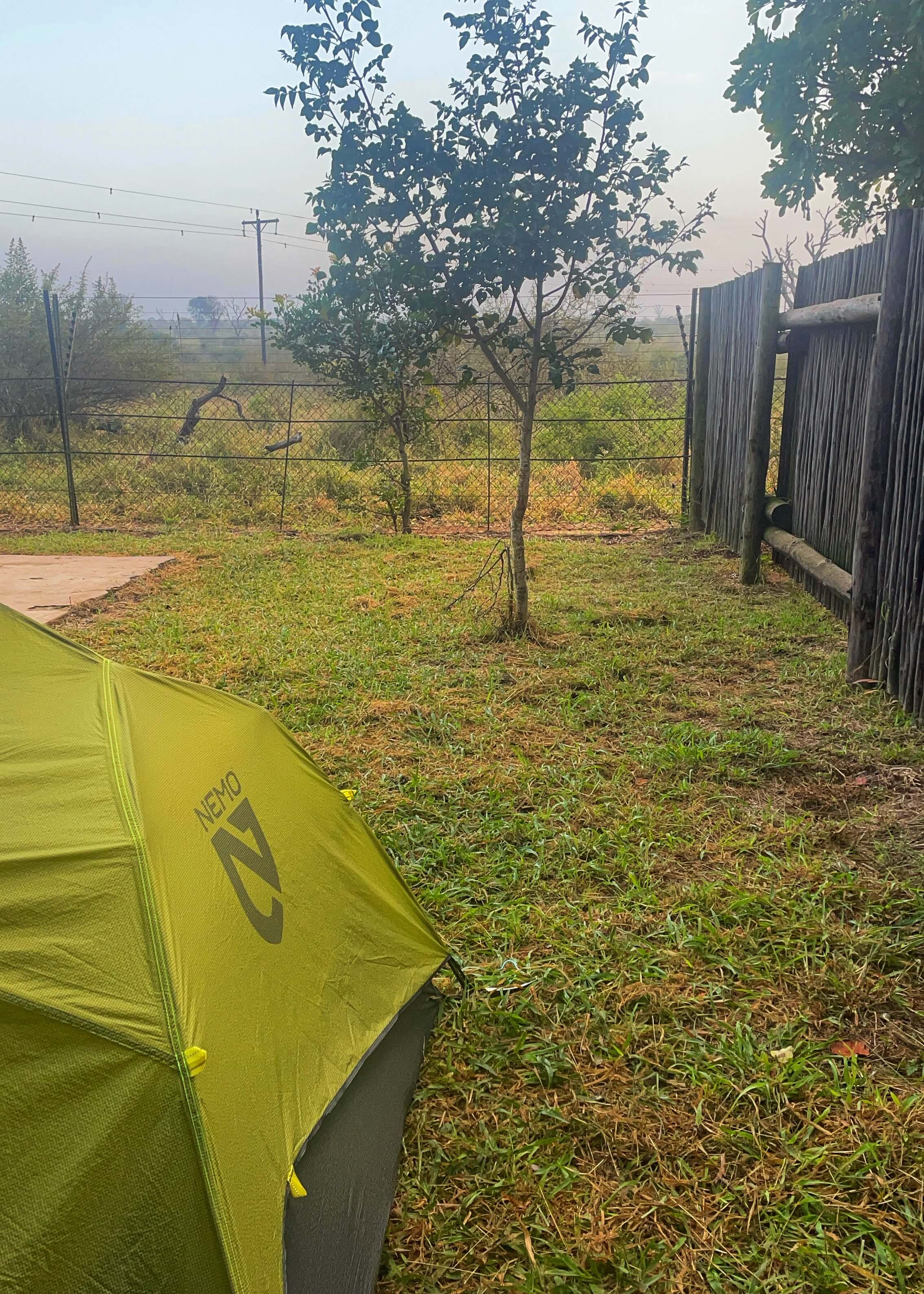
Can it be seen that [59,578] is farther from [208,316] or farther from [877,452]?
[208,316]

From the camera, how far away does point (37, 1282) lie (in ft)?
3.87

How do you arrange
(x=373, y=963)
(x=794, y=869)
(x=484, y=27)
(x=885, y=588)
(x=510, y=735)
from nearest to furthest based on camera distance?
(x=373, y=963), (x=794, y=869), (x=510, y=735), (x=885, y=588), (x=484, y=27)

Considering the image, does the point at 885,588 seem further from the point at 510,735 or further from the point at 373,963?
the point at 373,963

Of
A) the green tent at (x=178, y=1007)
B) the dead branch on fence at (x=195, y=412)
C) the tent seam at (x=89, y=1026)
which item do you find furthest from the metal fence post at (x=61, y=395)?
the tent seam at (x=89, y=1026)

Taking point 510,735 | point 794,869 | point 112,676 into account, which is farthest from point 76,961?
point 510,735

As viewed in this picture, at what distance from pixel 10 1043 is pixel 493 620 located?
15.1 feet

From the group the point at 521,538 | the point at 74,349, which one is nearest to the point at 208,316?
the point at 74,349

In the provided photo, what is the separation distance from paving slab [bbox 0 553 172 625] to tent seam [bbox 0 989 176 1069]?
5.01m

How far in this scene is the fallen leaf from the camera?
2113 mm

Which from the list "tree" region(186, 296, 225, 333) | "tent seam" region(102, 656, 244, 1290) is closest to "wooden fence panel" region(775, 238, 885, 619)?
"tent seam" region(102, 656, 244, 1290)

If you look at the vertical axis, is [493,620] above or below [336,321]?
below

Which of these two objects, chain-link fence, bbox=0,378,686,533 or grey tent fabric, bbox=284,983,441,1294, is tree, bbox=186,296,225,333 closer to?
chain-link fence, bbox=0,378,686,533

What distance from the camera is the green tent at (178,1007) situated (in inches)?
49.4

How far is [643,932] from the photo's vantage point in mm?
2594
